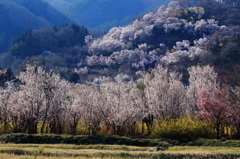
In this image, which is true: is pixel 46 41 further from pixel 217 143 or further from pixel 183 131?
pixel 217 143

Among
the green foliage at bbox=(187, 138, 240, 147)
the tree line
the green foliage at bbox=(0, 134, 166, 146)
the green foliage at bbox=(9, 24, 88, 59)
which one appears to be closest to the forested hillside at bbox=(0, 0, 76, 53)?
the green foliage at bbox=(9, 24, 88, 59)

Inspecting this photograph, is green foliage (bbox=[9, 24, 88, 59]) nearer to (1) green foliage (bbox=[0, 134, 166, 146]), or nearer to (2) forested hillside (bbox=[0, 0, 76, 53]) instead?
(2) forested hillside (bbox=[0, 0, 76, 53])

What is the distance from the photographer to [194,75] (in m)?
34.9

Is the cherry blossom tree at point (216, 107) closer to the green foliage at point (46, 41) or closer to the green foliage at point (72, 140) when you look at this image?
the green foliage at point (72, 140)

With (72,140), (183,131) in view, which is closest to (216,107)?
(183,131)

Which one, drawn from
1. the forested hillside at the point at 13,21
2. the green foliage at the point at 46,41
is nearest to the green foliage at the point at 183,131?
the green foliage at the point at 46,41

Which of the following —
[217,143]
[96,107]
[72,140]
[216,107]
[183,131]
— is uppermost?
[96,107]

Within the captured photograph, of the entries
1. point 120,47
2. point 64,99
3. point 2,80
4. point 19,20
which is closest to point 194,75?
point 64,99

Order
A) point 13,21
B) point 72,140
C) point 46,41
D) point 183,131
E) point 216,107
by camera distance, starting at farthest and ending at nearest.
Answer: point 13,21
point 46,41
point 216,107
point 183,131
point 72,140

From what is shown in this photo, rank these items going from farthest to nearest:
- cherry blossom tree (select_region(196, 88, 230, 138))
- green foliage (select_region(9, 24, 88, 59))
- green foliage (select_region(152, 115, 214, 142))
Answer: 1. green foliage (select_region(9, 24, 88, 59))
2. cherry blossom tree (select_region(196, 88, 230, 138))
3. green foliage (select_region(152, 115, 214, 142))

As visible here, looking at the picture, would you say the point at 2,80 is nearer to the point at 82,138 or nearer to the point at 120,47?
the point at 82,138

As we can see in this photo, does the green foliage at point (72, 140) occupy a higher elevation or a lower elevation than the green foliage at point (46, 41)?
lower

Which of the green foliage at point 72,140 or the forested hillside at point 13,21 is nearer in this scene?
the green foliage at point 72,140

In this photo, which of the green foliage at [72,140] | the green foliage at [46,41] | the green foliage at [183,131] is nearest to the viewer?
the green foliage at [72,140]
